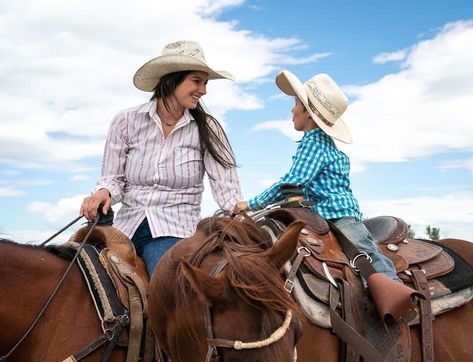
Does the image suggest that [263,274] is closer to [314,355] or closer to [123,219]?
[314,355]

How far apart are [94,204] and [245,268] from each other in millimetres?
2260

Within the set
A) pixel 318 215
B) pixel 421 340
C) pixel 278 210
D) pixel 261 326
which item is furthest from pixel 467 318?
pixel 261 326

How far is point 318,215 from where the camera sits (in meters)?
4.68

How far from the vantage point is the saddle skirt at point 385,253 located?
416cm

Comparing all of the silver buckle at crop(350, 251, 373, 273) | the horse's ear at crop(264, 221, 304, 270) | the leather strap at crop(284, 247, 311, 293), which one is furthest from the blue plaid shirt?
the horse's ear at crop(264, 221, 304, 270)

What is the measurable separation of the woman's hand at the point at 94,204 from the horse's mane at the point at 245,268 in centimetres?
137

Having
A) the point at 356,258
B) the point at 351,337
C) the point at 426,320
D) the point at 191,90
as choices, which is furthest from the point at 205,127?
the point at 426,320

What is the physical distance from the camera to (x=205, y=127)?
17.8 feet

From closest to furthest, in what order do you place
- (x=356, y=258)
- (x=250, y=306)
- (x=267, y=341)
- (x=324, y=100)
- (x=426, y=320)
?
(x=267, y=341) < (x=250, y=306) < (x=356, y=258) < (x=426, y=320) < (x=324, y=100)

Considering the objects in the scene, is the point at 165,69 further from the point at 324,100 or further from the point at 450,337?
the point at 450,337

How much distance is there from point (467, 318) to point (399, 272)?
67 cm

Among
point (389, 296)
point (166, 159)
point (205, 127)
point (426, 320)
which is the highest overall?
point (205, 127)

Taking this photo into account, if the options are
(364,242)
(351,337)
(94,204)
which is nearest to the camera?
(351,337)

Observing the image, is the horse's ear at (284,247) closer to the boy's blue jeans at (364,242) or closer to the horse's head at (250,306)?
the horse's head at (250,306)
